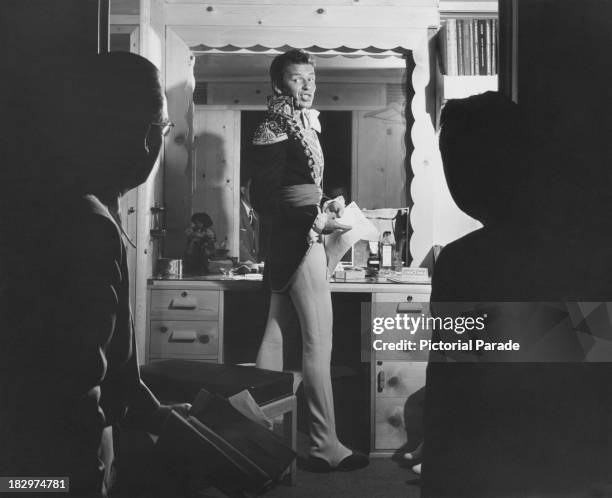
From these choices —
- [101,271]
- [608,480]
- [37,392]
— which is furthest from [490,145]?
[37,392]

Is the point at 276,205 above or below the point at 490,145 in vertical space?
below

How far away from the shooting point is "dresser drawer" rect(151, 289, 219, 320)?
188cm

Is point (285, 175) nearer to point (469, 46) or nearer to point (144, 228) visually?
point (144, 228)

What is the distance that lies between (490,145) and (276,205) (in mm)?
680

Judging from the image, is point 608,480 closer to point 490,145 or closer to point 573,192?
point 573,192

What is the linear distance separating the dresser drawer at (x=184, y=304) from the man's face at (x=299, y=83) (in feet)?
2.30

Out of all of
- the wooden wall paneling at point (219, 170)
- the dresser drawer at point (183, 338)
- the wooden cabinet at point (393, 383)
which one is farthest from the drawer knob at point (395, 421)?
the wooden wall paneling at point (219, 170)

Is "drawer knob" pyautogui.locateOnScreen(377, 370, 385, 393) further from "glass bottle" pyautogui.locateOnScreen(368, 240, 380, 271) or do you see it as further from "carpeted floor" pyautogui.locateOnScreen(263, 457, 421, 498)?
"glass bottle" pyautogui.locateOnScreen(368, 240, 380, 271)

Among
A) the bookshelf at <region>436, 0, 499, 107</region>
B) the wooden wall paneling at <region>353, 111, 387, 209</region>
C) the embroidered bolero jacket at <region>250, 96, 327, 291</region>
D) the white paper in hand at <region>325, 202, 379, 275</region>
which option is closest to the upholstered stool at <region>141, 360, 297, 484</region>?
the embroidered bolero jacket at <region>250, 96, 327, 291</region>

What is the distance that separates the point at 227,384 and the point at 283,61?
1.08m

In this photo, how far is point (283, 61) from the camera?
199 cm

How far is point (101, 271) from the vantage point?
4.67 ft

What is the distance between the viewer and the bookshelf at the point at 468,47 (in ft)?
6.41

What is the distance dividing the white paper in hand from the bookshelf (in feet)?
1.70
